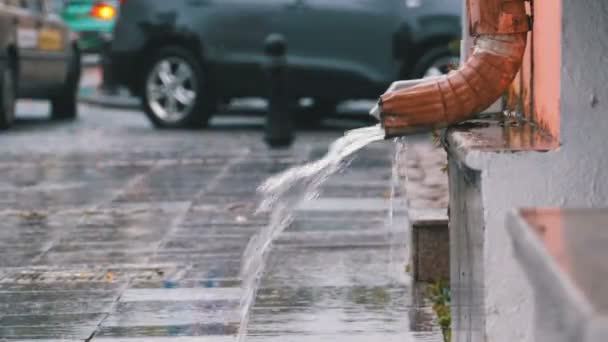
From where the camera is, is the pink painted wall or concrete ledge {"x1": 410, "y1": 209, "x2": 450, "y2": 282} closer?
the pink painted wall

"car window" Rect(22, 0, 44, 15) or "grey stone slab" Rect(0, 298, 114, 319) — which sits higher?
"car window" Rect(22, 0, 44, 15)

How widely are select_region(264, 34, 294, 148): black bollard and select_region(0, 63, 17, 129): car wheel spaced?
3205 millimetres

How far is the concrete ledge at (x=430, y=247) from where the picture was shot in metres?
7.18

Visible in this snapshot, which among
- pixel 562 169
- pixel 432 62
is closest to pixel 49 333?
pixel 562 169

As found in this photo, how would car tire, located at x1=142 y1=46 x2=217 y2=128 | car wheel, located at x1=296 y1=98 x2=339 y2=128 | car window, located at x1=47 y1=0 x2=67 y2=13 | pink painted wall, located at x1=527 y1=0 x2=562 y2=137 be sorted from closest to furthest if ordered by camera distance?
pink painted wall, located at x1=527 y1=0 x2=562 y2=137, car tire, located at x1=142 y1=46 x2=217 y2=128, car wheel, located at x1=296 y1=98 x2=339 y2=128, car window, located at x1=47 y1=0 x2=67 y2=13

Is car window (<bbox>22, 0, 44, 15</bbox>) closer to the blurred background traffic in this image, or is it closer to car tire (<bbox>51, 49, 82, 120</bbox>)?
the blurred background traffic

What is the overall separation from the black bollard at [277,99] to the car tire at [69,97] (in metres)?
5.01

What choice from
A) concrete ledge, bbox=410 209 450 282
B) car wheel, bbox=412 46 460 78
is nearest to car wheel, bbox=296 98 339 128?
car wheel, bbox=412 46 460 78

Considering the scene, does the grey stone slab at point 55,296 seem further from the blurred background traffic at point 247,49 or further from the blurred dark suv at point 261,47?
the blurred dark suv at point 261,47

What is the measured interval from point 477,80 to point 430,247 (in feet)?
9.51

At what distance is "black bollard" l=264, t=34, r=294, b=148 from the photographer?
1499 cm

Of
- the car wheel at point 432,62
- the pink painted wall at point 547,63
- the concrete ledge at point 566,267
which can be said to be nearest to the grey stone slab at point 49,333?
the pink painted wall at point 547,63

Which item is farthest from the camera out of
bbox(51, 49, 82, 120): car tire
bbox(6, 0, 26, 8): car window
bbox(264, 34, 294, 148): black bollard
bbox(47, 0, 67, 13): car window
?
bbox(47, 0, 67, 13): car window

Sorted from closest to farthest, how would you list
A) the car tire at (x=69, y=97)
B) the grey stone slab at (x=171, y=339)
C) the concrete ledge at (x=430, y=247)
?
the grey stone slab at (x=171, y=339), the concrete ledge at (x=430, y=247), the car tire at (x=69, y=97)
